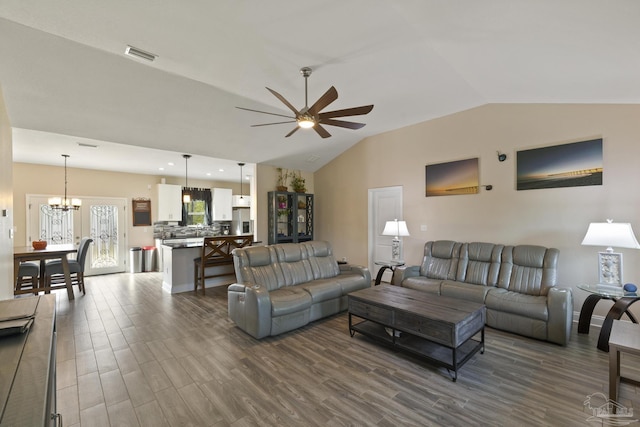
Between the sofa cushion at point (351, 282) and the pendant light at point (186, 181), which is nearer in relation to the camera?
the sofa cushion at point (351, 282)

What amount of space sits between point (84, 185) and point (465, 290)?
28.2ft

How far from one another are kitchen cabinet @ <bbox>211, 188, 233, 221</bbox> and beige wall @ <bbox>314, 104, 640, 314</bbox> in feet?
14.0

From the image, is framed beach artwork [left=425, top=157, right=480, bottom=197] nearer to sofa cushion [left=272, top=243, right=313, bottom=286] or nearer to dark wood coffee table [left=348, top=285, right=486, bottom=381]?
dark wood coffee table [left=348, top=285, right=486, bottom=381]

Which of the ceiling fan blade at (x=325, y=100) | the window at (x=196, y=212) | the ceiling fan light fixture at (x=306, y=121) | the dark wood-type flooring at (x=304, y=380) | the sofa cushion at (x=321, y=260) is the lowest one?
the dark wood-type flooring at (x=304, y=380)

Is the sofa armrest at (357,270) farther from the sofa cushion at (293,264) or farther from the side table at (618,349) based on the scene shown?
the side table at (618,349)

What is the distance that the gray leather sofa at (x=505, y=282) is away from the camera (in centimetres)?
310

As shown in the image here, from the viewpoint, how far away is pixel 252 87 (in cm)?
366

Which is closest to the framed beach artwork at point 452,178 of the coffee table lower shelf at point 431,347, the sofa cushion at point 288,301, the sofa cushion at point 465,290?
the sofa cushion at point 465,290

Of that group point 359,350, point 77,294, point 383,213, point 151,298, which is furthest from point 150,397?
point 383,213

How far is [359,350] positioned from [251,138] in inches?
160

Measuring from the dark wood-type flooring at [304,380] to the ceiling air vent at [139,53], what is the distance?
318 cm

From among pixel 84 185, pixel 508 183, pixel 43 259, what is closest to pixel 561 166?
pixel 508 183

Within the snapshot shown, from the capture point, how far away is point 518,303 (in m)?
3.31

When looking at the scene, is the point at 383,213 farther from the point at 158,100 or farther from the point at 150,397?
the point at 150,397
